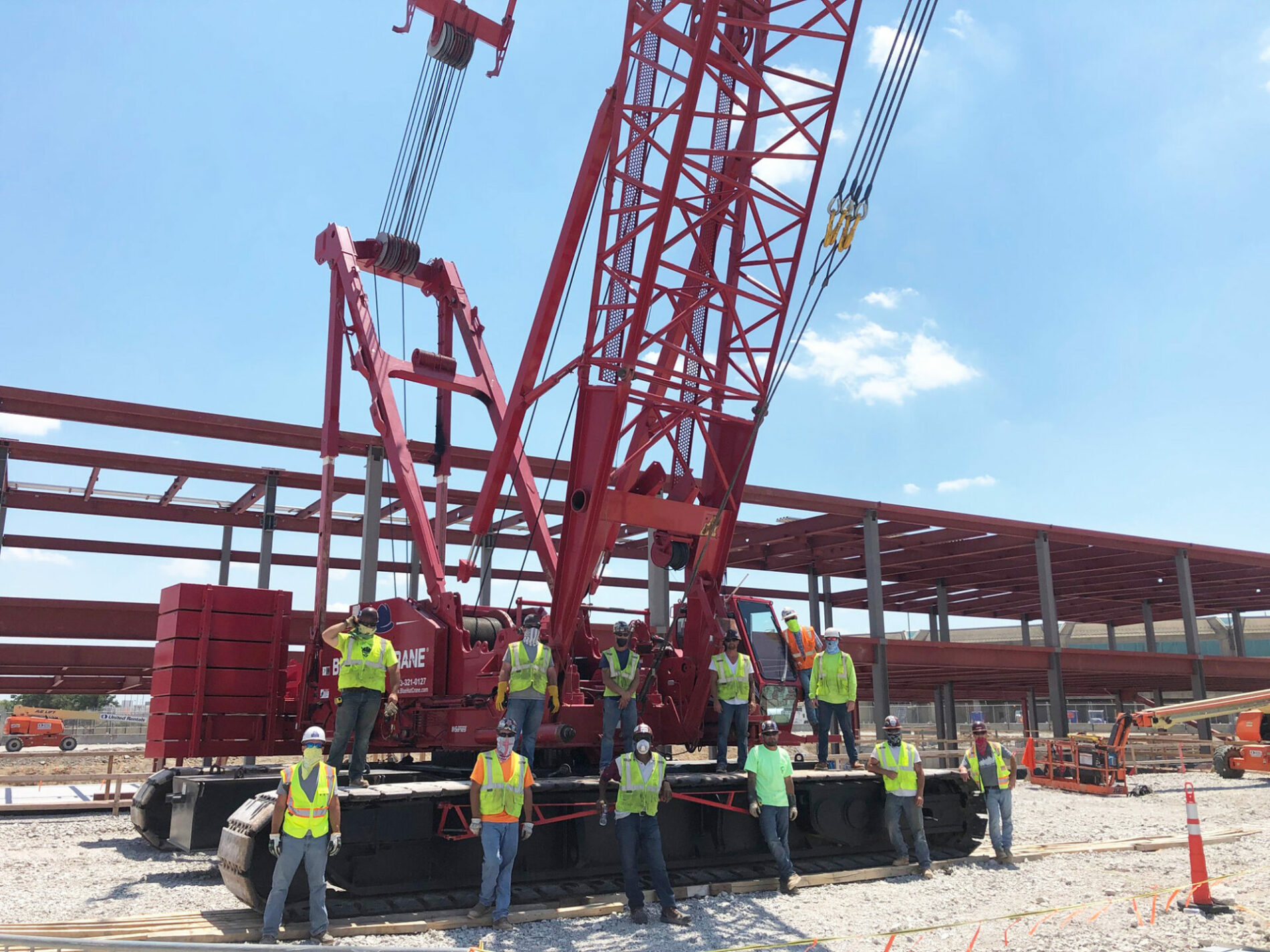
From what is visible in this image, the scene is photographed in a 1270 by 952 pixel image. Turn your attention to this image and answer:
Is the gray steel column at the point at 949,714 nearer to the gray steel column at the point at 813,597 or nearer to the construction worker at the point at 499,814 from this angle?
the gray steel column at the point at 813,597

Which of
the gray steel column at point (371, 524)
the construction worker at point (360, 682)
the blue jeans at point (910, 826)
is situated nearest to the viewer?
the construction worker at point (360, 682)

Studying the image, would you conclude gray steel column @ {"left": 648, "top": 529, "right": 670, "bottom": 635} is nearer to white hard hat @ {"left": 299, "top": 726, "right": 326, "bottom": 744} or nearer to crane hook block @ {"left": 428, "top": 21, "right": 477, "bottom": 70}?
crane hook block @ {"left": 428, "top": 21, "right": 477, "bottom": 70}

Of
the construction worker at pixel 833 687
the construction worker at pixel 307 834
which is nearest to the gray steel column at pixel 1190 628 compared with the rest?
the construction worker at pixel 833 687

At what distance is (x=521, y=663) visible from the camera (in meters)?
10.2

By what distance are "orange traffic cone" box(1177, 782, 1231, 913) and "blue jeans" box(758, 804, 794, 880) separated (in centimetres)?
385

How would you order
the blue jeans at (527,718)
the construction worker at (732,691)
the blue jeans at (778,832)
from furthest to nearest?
the construction worker at (732,691)
the blue jeans at (778,832)
the blue jeans at (527,718)

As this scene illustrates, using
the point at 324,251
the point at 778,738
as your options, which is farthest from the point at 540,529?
the point at 324,251

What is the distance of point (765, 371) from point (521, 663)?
494 centimetres

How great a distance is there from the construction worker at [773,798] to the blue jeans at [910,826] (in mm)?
1628

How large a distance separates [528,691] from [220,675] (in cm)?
509

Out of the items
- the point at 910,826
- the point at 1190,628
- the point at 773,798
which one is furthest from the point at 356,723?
the point at 1190,628

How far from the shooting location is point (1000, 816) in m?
13.0

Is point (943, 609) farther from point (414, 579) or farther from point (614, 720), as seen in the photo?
point (614, 720)

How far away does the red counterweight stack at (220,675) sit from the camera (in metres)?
12.7
